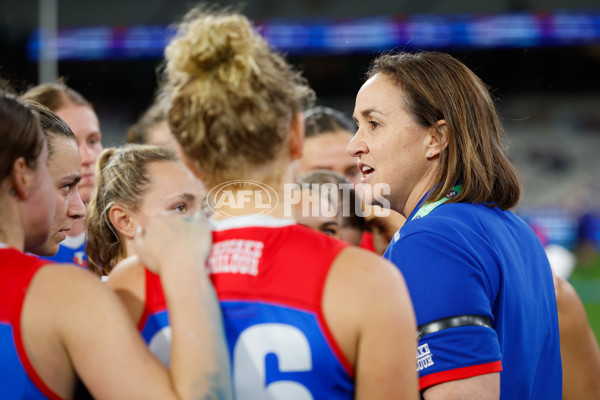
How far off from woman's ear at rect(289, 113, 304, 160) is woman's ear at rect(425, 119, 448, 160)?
29.1 inches

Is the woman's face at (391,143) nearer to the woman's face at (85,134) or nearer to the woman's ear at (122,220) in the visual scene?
the woman's ear at (122,220)

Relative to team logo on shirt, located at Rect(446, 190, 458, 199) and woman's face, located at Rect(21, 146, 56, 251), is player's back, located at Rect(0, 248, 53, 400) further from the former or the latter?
team logo on shirt, located at Rect(446, 190, 458, 199)

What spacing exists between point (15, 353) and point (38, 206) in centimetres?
39

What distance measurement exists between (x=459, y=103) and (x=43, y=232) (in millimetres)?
1355

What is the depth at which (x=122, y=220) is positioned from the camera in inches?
106

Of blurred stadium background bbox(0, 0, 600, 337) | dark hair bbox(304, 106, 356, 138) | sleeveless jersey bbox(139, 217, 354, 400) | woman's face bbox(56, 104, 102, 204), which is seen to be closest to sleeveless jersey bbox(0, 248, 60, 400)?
sleeveless jersey bbox(139, 217, 354, 400)

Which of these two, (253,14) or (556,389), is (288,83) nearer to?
(556,389)

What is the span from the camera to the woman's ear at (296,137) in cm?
159

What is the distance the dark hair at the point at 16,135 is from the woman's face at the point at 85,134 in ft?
6.80

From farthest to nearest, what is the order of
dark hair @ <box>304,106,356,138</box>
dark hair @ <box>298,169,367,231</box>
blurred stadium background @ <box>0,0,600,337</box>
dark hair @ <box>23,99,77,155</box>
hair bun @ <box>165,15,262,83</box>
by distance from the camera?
1. blurred stadium background @ <box>0,0,600,337</box>
2. dark hair @ <box>304,106,356,138</box>
3. dark hair @ <box>298,169,367,231</box>
4. dark hair @ <box>23,99,77,155</box>
5. hair bun @ <box>165,15,262,83</box>

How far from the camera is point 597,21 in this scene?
→ 57.2 ft

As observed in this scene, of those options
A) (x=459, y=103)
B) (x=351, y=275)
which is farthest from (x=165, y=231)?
(x=459, y=103)

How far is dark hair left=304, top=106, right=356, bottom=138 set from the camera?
4.40 m

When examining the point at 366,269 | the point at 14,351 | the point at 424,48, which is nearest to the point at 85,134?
the point at 14,351
